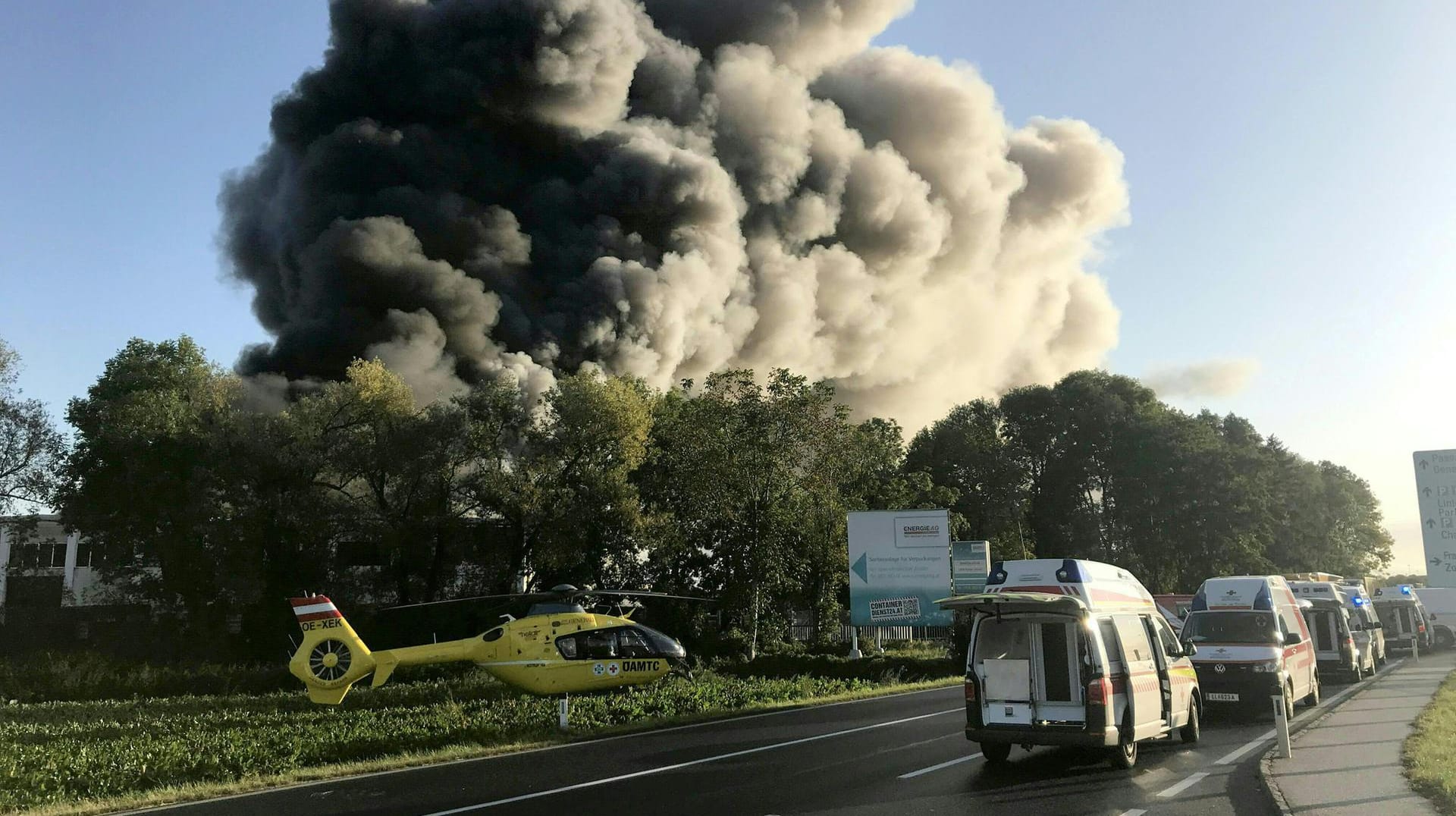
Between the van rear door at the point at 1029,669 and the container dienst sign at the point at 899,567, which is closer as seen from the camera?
the van rear door at the point at 1029,669

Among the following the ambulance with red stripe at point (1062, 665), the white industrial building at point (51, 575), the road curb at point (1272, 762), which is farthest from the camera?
the white industrial building at point (51, 575)

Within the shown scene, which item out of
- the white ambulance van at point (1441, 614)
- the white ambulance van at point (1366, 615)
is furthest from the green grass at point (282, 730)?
the white ambulance van at point (1441, 614)

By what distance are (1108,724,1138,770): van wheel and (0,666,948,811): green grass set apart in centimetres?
896

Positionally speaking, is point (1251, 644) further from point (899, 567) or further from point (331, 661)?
point (331, 661)

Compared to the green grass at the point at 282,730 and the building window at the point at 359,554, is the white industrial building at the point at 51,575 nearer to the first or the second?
the building window at the point at 359,554

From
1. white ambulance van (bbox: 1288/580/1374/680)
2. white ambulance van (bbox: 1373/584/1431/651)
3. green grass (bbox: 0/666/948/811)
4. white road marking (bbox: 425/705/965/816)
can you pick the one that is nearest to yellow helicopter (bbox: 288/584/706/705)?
green grass (bbox: 0/666/948/811)

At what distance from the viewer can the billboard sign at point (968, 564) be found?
3462 centimetres

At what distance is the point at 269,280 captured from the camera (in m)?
59.7

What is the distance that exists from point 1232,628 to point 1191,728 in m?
4.91

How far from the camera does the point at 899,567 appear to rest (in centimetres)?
3166

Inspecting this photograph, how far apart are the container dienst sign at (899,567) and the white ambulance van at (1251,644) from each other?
495 inches

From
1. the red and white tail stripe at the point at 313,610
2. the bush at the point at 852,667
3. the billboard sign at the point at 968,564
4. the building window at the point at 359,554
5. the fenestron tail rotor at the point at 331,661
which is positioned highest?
the building window at the point at 359,554

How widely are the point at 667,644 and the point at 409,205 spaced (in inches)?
1612

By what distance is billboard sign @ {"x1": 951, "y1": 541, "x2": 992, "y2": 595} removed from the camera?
34.6m
